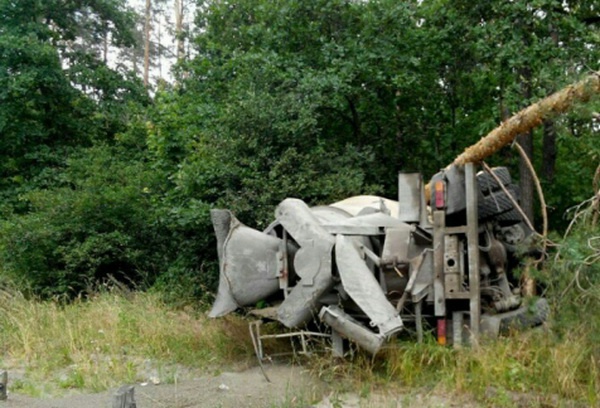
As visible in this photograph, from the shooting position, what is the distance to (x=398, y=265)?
6.54 meters

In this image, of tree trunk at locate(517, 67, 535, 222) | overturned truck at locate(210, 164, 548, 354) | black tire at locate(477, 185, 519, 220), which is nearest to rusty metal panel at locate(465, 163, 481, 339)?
overturned truck at locate(210, 164, 548, 354)

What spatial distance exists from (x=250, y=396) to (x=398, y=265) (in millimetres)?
1977

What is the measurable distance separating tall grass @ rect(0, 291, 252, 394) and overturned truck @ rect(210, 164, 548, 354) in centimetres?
88

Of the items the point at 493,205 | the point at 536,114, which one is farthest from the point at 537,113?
the point at 493,205

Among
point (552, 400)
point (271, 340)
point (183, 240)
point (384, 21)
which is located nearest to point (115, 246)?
point (183, 240)

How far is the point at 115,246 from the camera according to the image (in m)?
12.1

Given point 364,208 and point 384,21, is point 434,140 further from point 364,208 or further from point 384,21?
point 364,208

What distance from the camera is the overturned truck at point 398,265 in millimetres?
6352

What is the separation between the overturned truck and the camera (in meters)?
6.35

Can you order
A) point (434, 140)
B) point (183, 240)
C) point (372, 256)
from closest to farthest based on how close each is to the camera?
point (372, 256), point (183, 240), point (434, 140)

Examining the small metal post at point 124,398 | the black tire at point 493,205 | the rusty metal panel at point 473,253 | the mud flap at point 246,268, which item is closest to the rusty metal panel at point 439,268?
the rusty metal panel at point 473,253

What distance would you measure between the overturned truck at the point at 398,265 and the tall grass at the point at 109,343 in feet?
2.87

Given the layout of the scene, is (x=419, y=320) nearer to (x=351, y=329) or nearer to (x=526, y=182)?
(x=351, y=329)

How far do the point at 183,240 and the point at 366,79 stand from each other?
15.5 ft
